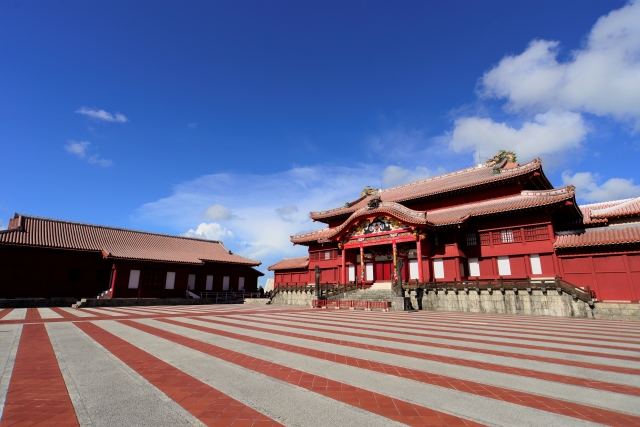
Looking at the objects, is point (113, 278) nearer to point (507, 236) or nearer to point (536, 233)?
point (507, 236)

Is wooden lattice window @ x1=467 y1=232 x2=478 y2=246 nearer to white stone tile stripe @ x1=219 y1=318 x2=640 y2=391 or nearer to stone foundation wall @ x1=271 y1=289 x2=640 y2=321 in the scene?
stone foundation wall @ x1=271 y1=289 x2=640 y2=321

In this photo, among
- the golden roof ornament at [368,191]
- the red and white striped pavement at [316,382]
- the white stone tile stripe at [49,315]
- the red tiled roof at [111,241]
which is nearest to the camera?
the red and white striped pavement at [316,382]

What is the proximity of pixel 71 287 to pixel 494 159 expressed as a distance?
40319 millimetres

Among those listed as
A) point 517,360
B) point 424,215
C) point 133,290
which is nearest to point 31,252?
point 133,290

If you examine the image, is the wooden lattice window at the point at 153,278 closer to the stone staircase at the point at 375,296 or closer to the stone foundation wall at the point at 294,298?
the stone foundation wall at the point at 294,298

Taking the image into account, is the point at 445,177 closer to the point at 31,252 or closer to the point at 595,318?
the point at 595,318

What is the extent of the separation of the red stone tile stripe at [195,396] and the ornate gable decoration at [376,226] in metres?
Result: 23.2

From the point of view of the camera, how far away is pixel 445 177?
33.1m

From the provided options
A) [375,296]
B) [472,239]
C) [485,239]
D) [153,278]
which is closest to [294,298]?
[375,296]

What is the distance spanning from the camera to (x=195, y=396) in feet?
13.6

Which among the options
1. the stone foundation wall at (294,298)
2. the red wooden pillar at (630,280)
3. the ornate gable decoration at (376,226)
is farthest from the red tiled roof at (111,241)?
the red wooden pillar at (630,280)

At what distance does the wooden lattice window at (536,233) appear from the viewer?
2241 cm

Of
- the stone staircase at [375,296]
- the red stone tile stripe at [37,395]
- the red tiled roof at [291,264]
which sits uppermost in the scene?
the red tiled roof at [291,264]

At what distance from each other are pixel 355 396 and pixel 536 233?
24.0 meters
